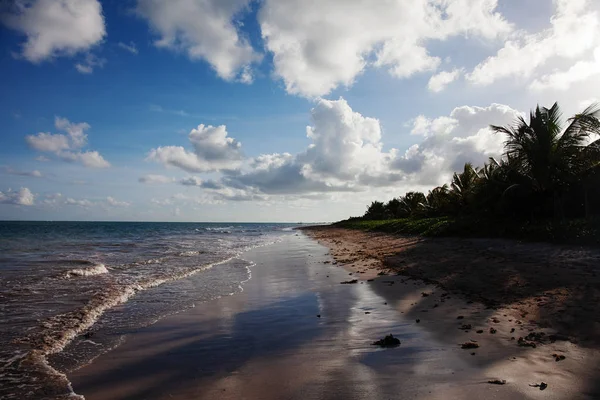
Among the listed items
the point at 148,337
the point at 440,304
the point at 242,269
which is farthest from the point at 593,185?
the point at 148,337

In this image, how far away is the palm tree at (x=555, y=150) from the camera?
60.6ft

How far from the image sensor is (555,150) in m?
19.0

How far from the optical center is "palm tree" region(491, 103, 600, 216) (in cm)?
1847

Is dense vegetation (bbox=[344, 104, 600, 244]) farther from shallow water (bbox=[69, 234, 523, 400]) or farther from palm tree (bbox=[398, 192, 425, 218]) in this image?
palm tree (bbox=[398, 192, 425, 218])

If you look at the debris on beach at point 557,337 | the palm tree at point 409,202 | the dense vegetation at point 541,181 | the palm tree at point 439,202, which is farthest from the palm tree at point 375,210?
the debris on beach at point 557,337

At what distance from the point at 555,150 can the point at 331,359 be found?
65.0 ft

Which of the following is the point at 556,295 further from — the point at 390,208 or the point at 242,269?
the point at 390,208

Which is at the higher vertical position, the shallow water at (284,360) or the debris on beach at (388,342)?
the debris on beach at (388,342)

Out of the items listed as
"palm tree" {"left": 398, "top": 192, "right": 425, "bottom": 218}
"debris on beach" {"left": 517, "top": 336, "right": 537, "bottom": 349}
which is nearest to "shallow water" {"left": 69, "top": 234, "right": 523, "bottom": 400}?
"debris on beach" {"left": 517, "top": 336, "right": 537, "bottom": 349}

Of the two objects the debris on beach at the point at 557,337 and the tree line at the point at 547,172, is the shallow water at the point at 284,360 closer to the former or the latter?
the debris on beach at the point at 557,337

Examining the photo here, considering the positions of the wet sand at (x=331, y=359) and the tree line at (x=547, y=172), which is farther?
the tree line at (x=547, y=172)

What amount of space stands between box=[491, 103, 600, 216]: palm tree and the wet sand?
15020 mm

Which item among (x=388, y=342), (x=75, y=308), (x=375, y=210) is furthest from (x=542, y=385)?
(x=375, y=210)

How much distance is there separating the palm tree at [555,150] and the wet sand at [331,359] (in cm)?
1502
